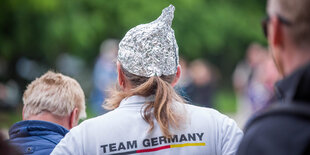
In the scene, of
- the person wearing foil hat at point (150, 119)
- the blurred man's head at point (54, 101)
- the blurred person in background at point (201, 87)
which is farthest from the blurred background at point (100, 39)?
the person wearing foil hat at point (150, 119)

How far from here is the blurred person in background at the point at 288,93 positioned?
1.85 m

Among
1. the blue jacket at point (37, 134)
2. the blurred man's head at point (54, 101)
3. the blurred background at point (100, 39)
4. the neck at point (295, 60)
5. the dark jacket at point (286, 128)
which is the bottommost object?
the dark jacket at point (286, 128)

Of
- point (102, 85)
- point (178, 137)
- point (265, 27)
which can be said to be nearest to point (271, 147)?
point (265, 27)

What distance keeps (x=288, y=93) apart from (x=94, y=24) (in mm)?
16494

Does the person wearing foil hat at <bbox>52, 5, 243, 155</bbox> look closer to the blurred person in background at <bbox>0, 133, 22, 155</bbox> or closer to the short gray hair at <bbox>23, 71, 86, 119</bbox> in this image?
the short gray hair at <bbox>23, 71, 86, 119</bbox>

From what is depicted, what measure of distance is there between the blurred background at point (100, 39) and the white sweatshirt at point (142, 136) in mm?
8472

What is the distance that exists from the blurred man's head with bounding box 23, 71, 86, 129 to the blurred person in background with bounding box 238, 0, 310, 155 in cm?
187

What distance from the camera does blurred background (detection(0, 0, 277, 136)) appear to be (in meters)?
14.6

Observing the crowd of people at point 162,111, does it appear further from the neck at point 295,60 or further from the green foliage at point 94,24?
the green foliage at point 94,24

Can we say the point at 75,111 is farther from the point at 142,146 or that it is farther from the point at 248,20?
the point at 248,20

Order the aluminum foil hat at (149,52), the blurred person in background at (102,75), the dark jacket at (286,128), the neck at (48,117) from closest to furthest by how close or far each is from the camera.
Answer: the dark jacket at (286,128)
the aluminum foil hat at (149,52)
the neck at (48,117)
the blurred person in background at (102,75)

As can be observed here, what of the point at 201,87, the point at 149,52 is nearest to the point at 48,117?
the point at 149,52

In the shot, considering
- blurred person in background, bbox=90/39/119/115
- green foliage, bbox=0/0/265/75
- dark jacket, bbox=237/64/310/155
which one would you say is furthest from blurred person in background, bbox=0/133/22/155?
green foliage, bbox=0/0/265/75

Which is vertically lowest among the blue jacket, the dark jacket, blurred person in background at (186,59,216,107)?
the dark jacket
